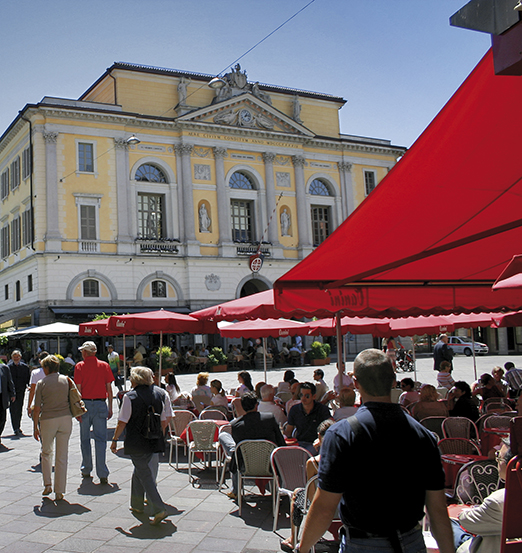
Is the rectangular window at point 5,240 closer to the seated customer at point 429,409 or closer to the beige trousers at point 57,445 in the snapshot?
the beige trousers at point 57,445

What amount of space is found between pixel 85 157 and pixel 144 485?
29.4 metres

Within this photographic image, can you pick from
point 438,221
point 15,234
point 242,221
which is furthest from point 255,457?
point 15,234

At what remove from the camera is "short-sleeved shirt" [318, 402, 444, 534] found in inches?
104

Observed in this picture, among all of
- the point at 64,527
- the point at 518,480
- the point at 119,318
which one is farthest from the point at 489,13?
the point at 119,318

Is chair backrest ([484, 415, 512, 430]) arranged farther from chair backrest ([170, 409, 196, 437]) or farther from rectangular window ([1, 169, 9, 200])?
rectangular window ([1, 169, 9, 200])

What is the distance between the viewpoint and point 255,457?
6.36 metres

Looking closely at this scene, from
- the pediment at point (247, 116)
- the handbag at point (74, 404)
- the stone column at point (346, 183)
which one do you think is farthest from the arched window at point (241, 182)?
the handbag at point (74, 404)

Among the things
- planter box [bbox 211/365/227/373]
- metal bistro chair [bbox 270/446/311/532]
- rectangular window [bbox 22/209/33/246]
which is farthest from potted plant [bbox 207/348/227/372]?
metal bistro chair [bbox 270/446/311/532]

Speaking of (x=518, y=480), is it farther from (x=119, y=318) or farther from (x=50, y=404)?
(x=119, y=318)

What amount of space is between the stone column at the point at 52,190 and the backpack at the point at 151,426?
2720cm

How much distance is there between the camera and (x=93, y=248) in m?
32.5

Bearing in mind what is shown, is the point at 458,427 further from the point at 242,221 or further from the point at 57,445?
the point at 242,221

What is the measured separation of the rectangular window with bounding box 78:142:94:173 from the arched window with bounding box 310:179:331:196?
14234 mm

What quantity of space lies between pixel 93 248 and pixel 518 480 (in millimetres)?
31487
